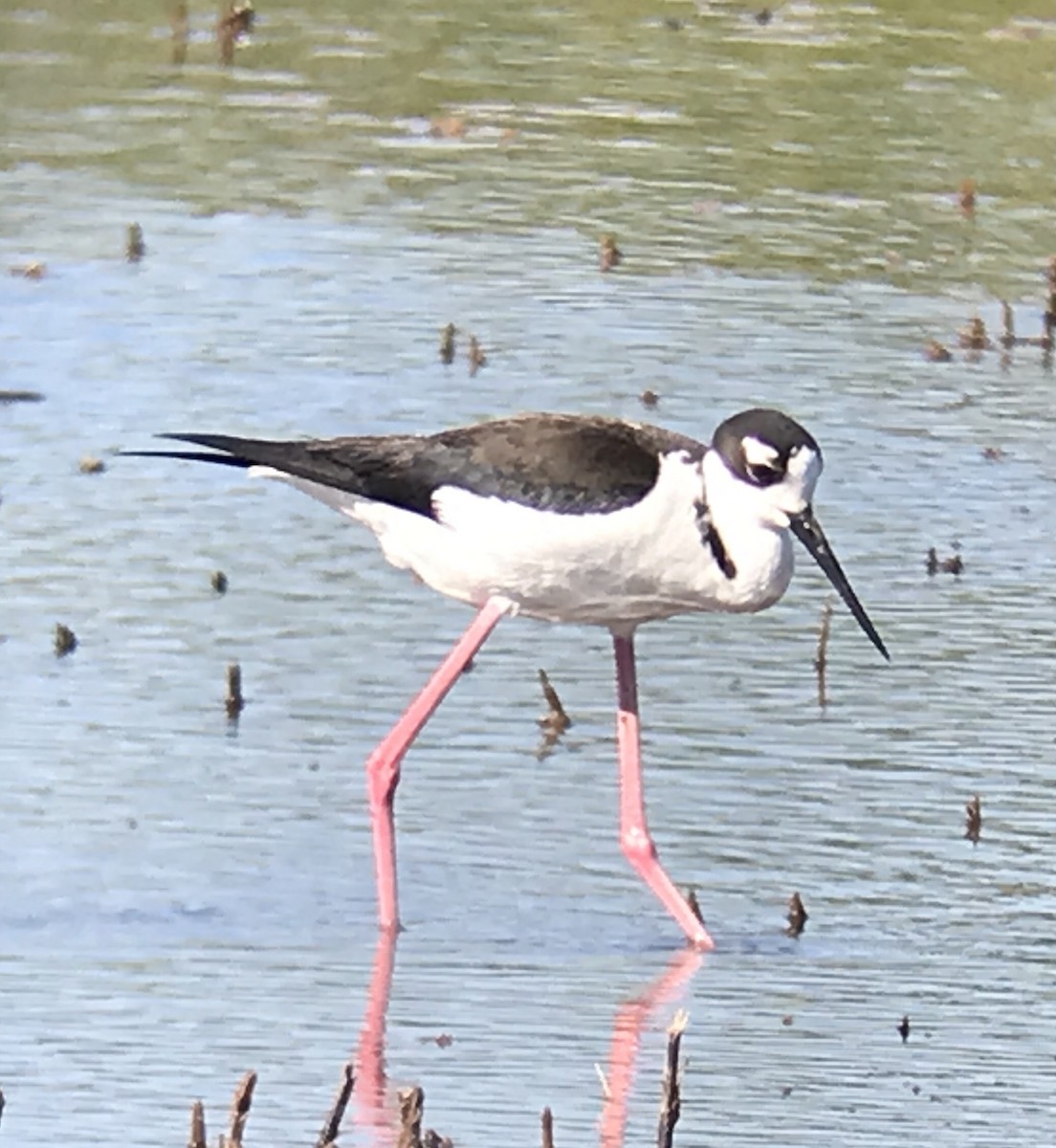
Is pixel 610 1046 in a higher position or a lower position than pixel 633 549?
lower

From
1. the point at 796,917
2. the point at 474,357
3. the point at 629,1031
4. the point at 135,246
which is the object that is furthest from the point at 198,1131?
the point at 135,246

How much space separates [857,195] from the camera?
A: 1636 centimetres

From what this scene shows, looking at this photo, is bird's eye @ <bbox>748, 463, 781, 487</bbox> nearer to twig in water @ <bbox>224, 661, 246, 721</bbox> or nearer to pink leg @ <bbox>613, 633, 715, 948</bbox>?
pink leg @ <bbox>613, 633, 715, 948</bbox>

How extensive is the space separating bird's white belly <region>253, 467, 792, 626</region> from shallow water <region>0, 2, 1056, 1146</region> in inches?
21.6

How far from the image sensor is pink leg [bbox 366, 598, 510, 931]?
812 cm

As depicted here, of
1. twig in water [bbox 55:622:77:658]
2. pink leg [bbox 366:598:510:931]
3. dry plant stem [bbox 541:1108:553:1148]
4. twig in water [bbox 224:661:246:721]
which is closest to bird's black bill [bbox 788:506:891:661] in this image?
pink leg [bbox 366:598:510:931]

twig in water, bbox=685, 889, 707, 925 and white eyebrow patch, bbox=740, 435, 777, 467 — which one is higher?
white eyebrow patch, bbox=740, 435, 777, 467

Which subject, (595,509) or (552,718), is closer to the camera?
(595,509)

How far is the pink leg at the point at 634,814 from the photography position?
26.0 ft

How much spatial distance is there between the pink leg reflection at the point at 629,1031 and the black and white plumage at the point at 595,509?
935 mm

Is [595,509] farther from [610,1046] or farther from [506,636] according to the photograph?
[506,636]

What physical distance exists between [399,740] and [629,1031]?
1461 millimetres

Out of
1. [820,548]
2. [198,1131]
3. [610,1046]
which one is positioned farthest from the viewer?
[820,548]

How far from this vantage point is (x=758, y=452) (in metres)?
8.24
